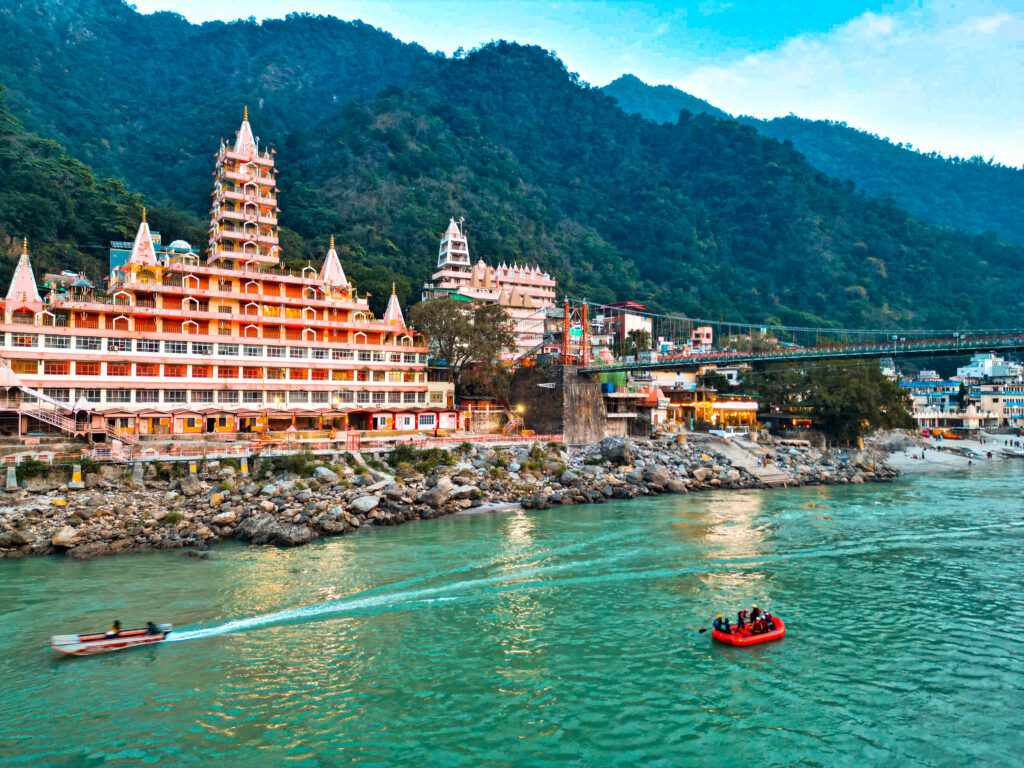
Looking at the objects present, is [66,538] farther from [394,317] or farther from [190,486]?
[394,317]

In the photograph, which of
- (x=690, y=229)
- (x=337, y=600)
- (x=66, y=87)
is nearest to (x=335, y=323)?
(x=337, y=600)

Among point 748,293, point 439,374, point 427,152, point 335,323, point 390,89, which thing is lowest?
point 439,374

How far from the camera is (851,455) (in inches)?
2175

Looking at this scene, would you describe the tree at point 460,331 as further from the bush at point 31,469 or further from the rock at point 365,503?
the bush at point 31,469

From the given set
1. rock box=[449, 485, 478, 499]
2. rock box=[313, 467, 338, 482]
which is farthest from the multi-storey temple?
rock box=[449, 485, 478, 499]

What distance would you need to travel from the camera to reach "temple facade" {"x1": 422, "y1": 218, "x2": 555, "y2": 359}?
3081 inches

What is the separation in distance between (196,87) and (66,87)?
33.9m

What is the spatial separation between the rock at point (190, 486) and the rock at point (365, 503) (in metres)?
7.00

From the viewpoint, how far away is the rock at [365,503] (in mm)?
28641

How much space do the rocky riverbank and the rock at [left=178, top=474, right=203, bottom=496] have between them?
45 mm

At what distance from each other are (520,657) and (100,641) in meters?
9.99

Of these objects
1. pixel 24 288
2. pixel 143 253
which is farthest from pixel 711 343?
pixel 24 288

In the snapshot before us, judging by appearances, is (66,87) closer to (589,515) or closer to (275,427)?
(275,427)

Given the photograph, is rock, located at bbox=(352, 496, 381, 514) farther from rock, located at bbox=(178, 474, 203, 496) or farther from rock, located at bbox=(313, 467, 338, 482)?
rock, located at bbox=(178, 474, 203, 496)
